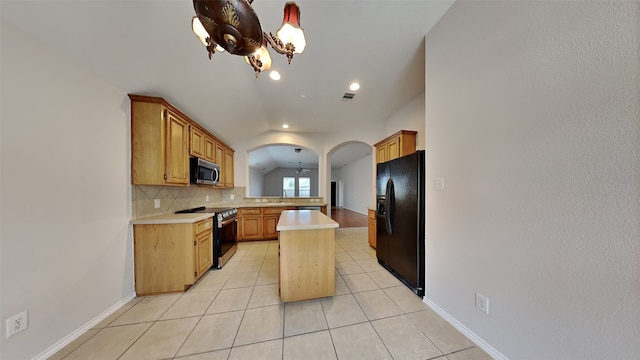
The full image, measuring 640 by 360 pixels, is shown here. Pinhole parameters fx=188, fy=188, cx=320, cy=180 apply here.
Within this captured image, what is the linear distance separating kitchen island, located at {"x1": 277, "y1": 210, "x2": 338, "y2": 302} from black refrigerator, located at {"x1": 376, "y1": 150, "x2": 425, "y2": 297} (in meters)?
0.96

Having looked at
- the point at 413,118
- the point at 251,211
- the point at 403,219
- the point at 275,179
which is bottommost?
the point at 251,211

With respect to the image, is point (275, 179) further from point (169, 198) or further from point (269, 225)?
point (169, 198)

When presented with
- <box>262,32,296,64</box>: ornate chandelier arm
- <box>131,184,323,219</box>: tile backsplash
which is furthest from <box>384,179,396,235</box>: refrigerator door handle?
<box>131,184,323,219</box>: tile backsplash

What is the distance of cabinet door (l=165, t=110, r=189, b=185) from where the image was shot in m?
2.33

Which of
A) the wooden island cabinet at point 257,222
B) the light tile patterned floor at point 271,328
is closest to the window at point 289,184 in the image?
the wooden island cabinet at point 257,222

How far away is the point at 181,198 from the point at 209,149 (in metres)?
0.96

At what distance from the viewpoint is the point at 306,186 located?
485 inches

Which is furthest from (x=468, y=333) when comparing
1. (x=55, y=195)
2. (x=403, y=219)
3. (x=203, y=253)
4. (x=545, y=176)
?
(x=55, y=195)

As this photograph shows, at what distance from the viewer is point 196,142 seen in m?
2.98

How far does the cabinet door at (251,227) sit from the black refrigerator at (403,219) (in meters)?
2.65

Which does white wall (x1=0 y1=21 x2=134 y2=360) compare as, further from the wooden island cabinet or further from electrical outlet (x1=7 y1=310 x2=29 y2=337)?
the wooden island cabinet

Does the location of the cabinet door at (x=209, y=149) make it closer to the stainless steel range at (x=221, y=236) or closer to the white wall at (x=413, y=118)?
the stainless steel range at (x=221, y=236)

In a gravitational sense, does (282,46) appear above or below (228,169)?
above

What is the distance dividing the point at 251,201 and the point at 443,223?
412 cm
